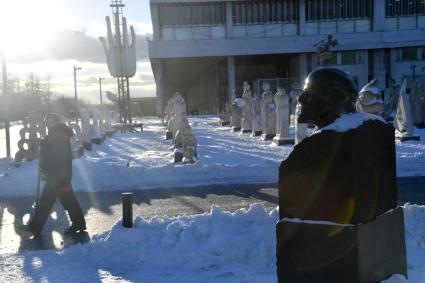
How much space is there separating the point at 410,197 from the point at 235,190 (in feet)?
11.4

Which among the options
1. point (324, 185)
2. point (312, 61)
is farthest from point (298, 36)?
point (324, 185)

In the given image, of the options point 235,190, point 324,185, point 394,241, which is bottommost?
point 235,190

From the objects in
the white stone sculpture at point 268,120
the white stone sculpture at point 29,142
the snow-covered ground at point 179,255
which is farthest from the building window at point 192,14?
the snow-covered ground at point 179,255

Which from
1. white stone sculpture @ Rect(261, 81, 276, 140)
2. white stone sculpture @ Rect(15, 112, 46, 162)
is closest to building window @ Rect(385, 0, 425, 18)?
white stone sculpture @ Rect(261, 81, 276, 140)

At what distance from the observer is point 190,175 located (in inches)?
520

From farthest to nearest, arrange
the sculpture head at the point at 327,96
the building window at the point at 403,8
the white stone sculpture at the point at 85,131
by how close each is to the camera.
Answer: the building window at the point at 403,8 → the white stone sculpture at the point at 85,131 → the sculpture head at the point at 327,96

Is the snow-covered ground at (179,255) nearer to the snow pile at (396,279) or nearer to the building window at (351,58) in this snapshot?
the snow pile at (396,279)

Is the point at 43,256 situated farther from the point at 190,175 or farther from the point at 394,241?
the point at 190,175

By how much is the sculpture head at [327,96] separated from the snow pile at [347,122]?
0.10 meters

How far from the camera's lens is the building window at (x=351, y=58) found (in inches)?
2052

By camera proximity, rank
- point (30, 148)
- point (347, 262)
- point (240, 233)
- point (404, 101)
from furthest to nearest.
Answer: point (404, 101), point (30, 148), point (240, 233), point (347, 262)

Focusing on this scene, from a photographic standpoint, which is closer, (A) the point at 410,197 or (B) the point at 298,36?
(A) the point at 410,197

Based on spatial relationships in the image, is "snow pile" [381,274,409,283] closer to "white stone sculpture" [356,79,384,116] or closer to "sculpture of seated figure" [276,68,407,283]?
"sculpture of seated figure" [276,68,407,283]

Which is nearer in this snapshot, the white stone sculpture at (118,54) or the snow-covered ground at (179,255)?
the snow-covered ground at (179,255)
